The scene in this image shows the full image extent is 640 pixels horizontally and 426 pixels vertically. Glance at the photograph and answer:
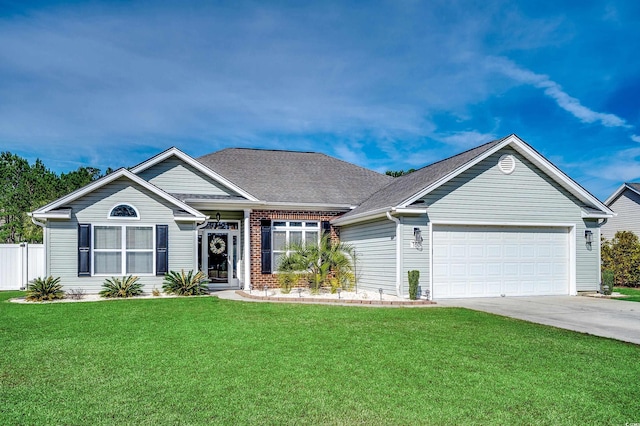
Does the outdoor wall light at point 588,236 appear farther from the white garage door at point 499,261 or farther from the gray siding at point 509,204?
the white garage door at point 499,261

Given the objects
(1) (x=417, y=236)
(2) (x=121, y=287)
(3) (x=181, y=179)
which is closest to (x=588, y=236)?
(1) (x=417, y=236)

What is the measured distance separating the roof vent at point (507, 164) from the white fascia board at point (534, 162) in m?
0.34

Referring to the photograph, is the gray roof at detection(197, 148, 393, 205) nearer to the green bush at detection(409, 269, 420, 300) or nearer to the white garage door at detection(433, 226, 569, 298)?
the white garage door at detection(433, 226, 569, 298)

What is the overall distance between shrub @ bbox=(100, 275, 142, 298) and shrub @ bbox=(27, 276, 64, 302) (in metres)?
1.21

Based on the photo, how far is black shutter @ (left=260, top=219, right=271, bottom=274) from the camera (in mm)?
17328

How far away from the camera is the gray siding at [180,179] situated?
17.1 meters

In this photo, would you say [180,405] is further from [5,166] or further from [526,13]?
[5,166]

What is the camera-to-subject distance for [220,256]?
1848 cm

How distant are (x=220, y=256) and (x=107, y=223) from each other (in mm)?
4574

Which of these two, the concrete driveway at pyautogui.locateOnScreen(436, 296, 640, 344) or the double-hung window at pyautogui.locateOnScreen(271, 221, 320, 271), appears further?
the double-hung window at pyautogui.locateOnScreen(271, 221, 320, 271)

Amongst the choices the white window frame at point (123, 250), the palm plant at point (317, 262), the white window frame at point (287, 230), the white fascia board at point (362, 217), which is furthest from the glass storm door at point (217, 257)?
the white fascia board at point (362, 217)

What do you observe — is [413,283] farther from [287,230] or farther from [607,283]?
[607,283]

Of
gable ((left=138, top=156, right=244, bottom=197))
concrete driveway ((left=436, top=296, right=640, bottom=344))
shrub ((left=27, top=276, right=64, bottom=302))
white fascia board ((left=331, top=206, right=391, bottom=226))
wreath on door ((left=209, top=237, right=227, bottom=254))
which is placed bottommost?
concrete driveway ((left=436, top=296, right=640, bottom=344))

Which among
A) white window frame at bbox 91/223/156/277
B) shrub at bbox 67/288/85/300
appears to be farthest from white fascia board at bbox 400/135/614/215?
shrub at bbox 67/288/85/300
